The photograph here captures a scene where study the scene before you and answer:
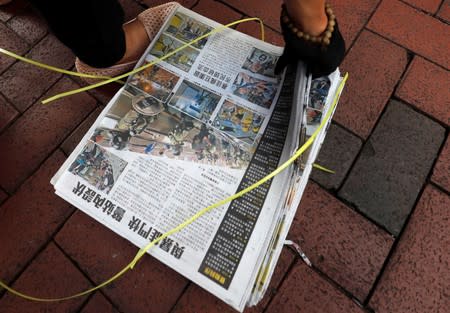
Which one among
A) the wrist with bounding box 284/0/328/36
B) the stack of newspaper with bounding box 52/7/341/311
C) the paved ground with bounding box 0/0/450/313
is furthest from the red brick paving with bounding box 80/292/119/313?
the wrist with bounding box 284/0/328/36

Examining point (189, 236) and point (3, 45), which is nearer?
point (189, 236)

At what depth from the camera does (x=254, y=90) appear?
669 millimetres

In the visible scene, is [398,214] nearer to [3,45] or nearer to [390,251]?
[390,251]

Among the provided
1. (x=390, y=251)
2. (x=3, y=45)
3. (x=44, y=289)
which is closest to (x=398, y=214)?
(x=390, y=251)

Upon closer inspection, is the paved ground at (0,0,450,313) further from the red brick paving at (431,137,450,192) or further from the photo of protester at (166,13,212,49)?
the photo of protester at (166,13,212,49)

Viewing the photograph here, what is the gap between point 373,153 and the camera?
0.68m

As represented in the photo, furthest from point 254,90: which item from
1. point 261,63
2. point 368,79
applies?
point 368,79

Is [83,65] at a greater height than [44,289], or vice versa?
[83,65]

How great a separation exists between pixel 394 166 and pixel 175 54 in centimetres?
54

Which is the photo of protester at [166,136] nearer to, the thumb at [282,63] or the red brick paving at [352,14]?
the thumb at [282,63]

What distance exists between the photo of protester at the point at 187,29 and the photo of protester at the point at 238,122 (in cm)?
18

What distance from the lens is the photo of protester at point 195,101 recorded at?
666 mm

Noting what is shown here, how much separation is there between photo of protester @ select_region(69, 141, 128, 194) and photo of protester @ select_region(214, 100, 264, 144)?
0.21 metres

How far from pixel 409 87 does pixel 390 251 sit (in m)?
0.38
